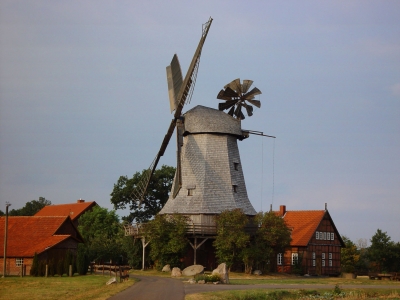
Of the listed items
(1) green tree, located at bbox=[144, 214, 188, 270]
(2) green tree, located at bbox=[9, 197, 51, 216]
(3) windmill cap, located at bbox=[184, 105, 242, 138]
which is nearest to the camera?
(1) green tree, located at bbox=[144, 214, 188, 270]

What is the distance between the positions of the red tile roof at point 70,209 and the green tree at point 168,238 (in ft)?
81.1

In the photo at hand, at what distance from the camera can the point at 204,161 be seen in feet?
164

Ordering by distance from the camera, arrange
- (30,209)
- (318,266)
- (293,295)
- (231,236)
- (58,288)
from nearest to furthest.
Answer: (293,295) < (58,288) < (231,236) < (318,266) < (30,209)

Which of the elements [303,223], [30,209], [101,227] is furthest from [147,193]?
[30,209]

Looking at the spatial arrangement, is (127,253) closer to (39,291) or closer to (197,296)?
(39,291)

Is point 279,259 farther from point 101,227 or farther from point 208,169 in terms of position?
point 101,227

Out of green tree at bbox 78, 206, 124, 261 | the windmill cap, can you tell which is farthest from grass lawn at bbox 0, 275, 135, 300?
green tree at bbox 78, 206, 124, 261

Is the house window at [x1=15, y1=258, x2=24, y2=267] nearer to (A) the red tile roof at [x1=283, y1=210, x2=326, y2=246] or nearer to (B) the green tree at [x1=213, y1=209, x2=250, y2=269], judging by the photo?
(B) the green tree at [x1=213, y1=209, x2=250, y2=269]

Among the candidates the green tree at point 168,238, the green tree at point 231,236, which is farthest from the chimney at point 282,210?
the green tree at point 168,238

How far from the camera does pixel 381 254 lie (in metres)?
56.2

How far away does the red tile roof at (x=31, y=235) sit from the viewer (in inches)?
1742

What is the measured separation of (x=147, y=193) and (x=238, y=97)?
1907cm

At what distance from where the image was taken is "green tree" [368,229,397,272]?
5622 centimetres

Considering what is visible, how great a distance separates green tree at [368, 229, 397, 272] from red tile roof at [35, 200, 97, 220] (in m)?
30.4
